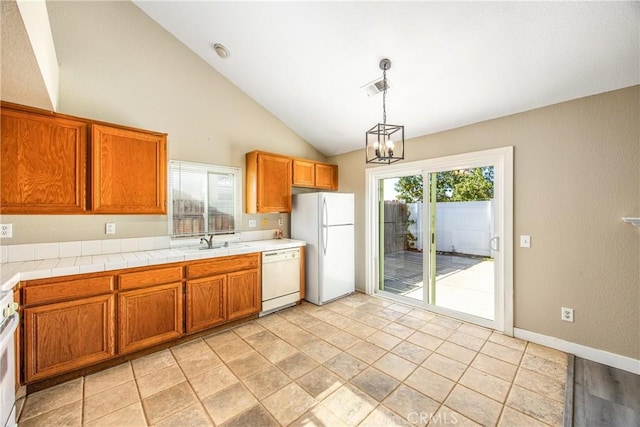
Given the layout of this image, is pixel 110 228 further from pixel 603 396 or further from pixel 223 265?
pixel 603 396

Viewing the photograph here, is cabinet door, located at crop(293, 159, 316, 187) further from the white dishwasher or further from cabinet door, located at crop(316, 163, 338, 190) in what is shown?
the white dishwasher

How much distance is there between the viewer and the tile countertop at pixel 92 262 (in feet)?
6.16

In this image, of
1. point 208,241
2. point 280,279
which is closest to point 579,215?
point 280,279

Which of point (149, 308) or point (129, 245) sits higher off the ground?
point (129, 245)

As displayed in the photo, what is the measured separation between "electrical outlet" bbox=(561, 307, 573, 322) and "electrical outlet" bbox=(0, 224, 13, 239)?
5.04 metres

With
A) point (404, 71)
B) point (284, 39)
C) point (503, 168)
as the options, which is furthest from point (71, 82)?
point (503, 168)

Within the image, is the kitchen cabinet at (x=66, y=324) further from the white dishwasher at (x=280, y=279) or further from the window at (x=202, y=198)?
the white dishwasher at (x=280, y=279)

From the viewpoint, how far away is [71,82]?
2473mm

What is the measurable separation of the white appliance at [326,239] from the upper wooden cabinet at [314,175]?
11.1 inches

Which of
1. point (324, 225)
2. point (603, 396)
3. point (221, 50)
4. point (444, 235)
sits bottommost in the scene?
point (603, 396)

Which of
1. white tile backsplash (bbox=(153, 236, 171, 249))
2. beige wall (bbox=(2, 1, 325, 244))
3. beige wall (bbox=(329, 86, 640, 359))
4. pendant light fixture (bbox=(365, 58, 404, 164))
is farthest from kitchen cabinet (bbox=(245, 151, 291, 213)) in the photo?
beige wall (bbox=(329, 86, 640, 359))

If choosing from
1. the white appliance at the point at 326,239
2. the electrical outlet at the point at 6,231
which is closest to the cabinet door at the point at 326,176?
the white appliance at the point at 326,239

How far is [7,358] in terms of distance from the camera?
56.7 inches

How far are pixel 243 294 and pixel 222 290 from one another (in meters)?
0.27
